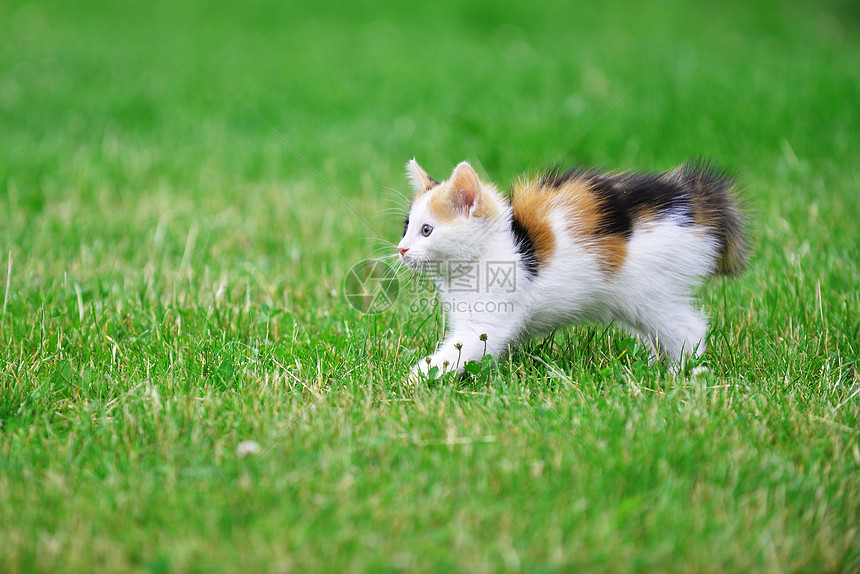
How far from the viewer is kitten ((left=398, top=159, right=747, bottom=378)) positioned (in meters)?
2.91

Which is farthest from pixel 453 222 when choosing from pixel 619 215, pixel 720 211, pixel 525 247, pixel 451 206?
pixel 720 211

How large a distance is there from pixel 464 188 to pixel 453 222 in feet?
0.48

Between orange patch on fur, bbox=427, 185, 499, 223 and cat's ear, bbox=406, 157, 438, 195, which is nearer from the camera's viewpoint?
orange patch on fur, bbox=427, 185, 499, 223

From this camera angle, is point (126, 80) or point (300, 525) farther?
point (126, 80)

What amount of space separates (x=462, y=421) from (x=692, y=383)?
0.92 metres

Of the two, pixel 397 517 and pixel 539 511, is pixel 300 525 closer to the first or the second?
pixel 397 517

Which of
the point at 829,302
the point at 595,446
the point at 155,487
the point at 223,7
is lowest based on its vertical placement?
the point at 155,487

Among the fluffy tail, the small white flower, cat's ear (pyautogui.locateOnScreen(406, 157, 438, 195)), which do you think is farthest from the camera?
cat's ear (pyautogui.locateOnScreen(406, 157, 438, 195))

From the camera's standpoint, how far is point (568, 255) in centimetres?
292

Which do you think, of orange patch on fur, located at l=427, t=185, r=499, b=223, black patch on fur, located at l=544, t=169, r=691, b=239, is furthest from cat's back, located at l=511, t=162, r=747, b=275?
orange patch on fur, located at l=427, t=185, r=499, b=223

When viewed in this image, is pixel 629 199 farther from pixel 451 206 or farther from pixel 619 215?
pixel 451 206

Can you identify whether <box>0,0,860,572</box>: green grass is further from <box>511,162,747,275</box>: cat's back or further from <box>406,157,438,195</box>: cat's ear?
<box>406,157,438,195</box>: cat's ear

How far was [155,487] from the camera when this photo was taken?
7.29 ft

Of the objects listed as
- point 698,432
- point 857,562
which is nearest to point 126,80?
point 698,432
